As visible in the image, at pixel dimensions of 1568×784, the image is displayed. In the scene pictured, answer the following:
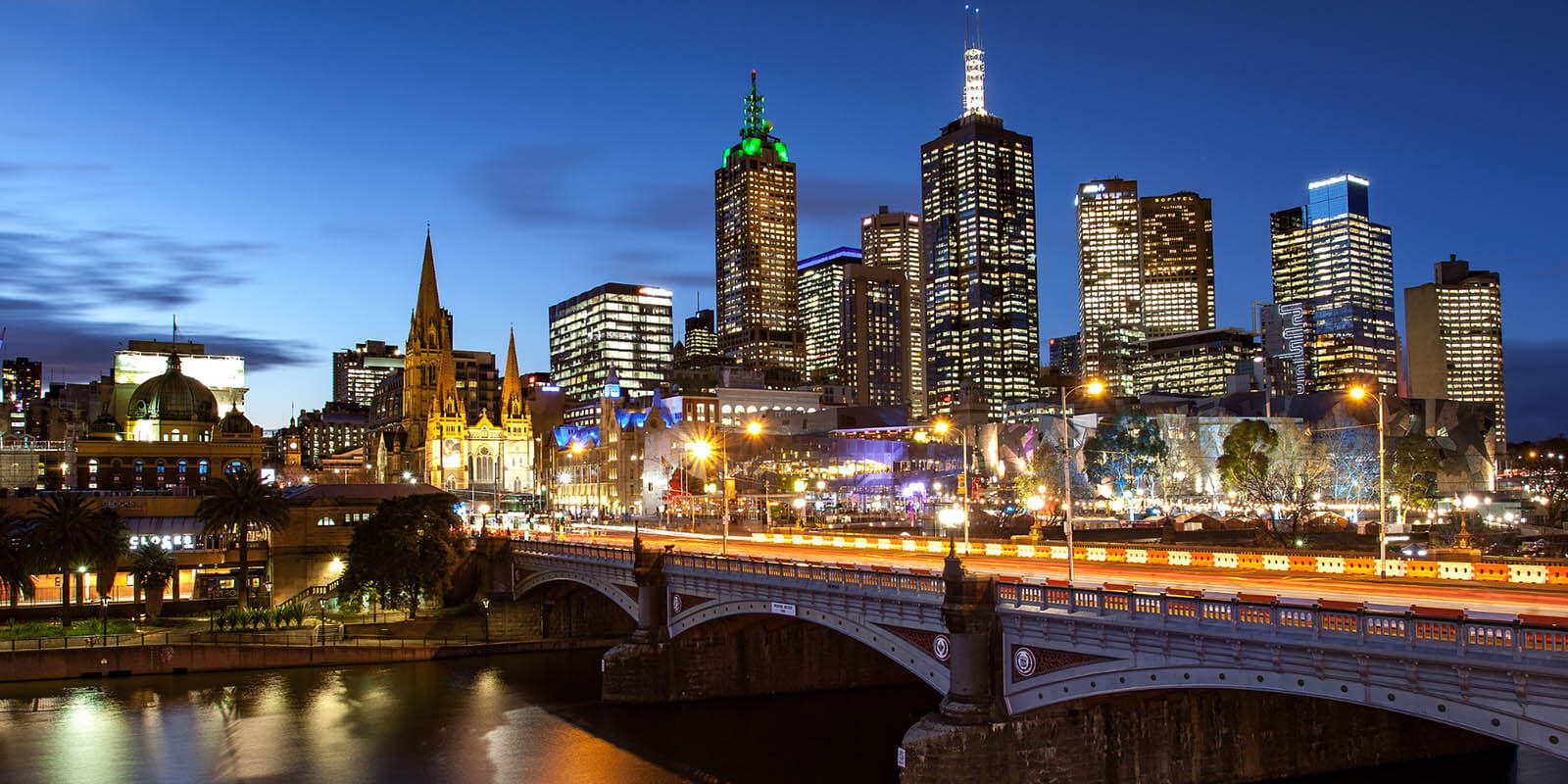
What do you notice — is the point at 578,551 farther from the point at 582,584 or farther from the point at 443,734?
the point at 443,734

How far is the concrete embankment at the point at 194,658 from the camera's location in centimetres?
7456

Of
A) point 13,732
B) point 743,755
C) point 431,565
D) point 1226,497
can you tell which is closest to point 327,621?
point 431,565

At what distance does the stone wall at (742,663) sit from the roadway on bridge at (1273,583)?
14.6ft

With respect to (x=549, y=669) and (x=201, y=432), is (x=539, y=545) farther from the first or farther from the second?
(x=201, y=432)

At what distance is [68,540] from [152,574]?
30.7 feet

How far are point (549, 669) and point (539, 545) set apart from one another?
33.2 feet

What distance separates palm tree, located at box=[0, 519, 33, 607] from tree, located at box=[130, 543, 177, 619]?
7702 millimetres

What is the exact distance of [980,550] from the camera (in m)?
68.1

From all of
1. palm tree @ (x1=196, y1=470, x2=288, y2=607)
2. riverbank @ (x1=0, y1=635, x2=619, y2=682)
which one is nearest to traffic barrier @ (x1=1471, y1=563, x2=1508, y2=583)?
riverbank @ (x1=0, y1=635, x2=619, y2=682)

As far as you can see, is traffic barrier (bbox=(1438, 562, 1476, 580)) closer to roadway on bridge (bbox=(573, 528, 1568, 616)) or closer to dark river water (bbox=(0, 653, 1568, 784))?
roadway on bridge (bbox=(573, 528, 1568, 616))

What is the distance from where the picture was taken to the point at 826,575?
49094mm

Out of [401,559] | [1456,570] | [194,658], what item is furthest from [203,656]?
[1456,570]

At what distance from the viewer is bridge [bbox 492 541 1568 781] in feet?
87.1

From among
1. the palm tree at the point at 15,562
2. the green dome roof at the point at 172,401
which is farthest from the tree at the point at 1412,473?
the green dome roof at the point at 172,401
